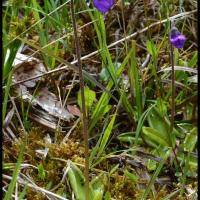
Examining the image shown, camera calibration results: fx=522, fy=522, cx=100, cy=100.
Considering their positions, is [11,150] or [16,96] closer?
[11,150]

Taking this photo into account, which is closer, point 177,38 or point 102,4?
point 102,4

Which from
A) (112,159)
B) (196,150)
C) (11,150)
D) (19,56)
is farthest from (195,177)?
(19,56)

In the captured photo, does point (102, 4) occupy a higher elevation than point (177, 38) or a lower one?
higher

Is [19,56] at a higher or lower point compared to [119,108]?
higher

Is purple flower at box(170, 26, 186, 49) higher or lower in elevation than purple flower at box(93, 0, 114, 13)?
lower

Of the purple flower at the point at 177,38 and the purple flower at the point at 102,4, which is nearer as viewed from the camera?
the purple flower at the point at 102,4

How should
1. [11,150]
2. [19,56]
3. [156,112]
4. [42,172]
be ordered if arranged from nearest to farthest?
[42,172]
[11,150]
[156,112]
[19,56]

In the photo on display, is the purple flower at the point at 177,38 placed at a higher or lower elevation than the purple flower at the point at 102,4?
lower

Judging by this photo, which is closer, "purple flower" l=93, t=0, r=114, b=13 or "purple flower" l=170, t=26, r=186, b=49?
"purple flower" l=93, t=0, r=114, b=13

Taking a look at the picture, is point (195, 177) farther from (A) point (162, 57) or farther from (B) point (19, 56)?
(B) point (19, 56)

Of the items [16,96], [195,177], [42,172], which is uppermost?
[16,96]

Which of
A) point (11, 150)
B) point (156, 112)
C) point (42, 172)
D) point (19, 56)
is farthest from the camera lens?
point (19, 56)
